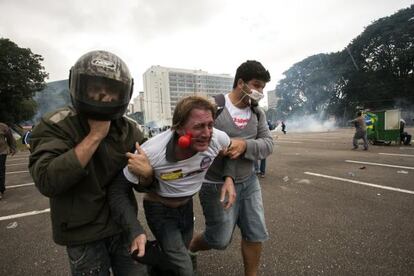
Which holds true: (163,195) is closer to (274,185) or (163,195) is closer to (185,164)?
(185,164)

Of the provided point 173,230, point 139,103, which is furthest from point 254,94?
point 139,103

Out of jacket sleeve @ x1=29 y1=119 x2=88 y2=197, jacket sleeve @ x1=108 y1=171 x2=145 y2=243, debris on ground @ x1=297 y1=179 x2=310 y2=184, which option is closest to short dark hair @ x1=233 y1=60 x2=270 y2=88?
jacket sleeve @ x1=108 y1=171 x2=145 y2=243

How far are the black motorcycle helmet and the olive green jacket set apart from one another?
0.51ft

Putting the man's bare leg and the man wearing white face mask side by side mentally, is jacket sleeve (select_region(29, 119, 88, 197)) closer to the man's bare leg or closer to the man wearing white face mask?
the man wearing white face mask

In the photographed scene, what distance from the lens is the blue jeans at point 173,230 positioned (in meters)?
1.62

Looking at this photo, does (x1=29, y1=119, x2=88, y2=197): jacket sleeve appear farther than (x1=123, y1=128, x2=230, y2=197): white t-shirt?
No

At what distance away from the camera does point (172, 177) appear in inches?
63.8

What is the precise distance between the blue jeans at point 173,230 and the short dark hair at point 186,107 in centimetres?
59

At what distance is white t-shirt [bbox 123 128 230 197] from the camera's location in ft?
5.08

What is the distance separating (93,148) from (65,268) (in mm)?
2195

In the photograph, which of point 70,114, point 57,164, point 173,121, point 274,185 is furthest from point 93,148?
point 274,185

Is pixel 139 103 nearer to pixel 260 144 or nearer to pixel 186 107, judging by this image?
pixel 260 144

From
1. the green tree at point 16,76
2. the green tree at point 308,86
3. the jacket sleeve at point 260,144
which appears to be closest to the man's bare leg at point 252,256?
the jacket sleeve at point 260,144

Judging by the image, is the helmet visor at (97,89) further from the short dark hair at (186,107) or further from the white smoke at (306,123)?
the white smoke at (306,123)
